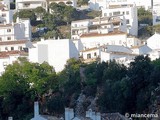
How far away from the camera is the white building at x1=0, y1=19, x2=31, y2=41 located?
7081 centimetres

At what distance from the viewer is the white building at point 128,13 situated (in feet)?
237

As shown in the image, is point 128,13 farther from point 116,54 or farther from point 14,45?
point 116,54

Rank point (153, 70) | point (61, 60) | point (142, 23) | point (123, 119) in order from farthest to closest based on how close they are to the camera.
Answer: point (142, 23) < point (61, 60) < point (153, 70) < point (123, 119)

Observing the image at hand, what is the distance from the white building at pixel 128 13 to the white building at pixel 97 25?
60cm

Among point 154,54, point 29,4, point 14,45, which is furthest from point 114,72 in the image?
point 29,4

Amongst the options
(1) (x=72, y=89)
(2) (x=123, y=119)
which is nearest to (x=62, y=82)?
(1) (x=72, y=89)

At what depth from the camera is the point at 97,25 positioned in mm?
71188

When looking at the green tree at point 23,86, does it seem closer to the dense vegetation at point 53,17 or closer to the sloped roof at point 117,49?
the sloped roof at point 117,49

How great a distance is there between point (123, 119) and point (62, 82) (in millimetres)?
13007

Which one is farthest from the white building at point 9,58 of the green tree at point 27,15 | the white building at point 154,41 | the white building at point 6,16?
the white building at point 6,16

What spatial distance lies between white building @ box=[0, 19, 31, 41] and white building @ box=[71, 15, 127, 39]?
3511mm

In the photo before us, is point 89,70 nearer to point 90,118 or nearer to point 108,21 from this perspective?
point 90,118

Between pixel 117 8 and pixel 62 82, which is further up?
pixel 117 8

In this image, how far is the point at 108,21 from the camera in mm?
72125
